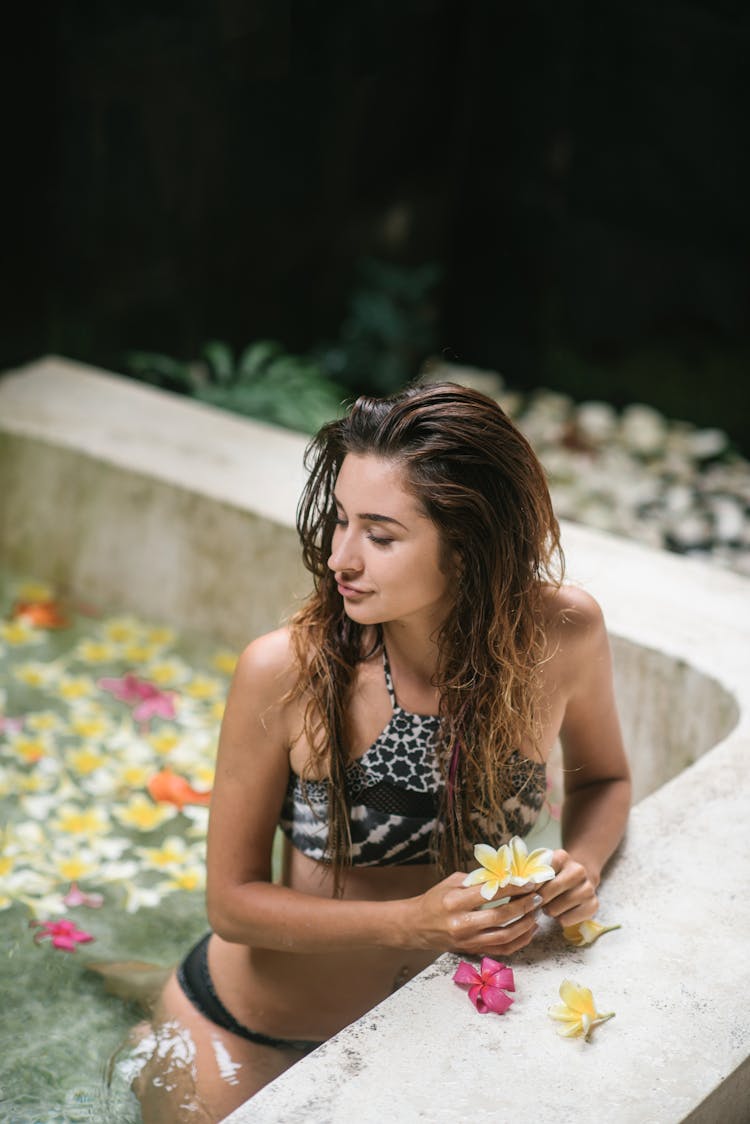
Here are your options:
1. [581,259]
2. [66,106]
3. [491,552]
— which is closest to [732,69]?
[581,259]

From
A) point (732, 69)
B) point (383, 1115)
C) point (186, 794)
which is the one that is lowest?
point (186, 794)

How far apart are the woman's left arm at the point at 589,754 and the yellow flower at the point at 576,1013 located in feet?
0.51

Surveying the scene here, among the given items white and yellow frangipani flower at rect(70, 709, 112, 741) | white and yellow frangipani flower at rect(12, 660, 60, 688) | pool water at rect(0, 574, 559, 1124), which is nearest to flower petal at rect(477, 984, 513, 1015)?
pool water at rect(0, 574, 559, 1124)

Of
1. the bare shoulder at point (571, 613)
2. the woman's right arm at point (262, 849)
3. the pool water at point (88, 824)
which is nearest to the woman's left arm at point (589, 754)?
the bare shoulder at point (571, 613)

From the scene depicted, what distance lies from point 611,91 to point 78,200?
2.19 meters

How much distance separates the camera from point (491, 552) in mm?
1961

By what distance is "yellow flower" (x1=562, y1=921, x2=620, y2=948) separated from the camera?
2.02m

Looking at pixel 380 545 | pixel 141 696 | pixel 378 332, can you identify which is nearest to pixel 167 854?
pixel 141 696

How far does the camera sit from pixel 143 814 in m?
3.18

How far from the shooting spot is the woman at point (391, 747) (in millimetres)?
1916

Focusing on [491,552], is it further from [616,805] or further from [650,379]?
[650,379]

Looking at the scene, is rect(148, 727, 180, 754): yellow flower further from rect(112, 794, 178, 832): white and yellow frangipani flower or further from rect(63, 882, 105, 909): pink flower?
rect(63, 882, 105, 909): pink flower

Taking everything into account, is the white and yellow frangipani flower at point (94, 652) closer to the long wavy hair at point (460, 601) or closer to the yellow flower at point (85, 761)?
the yellow flower at point (85, 761)

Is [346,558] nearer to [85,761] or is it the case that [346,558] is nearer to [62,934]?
[62,934]
